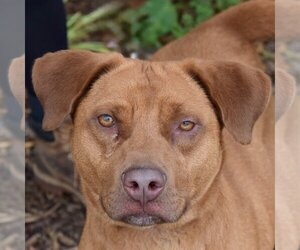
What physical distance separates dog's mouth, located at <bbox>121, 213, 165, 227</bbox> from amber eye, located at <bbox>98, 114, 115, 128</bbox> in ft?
1.22

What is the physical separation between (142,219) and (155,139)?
0.32m

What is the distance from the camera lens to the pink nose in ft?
11.9

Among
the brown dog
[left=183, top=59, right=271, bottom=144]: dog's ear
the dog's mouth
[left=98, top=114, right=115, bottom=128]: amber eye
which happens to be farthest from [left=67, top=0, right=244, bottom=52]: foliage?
the dog's mouth

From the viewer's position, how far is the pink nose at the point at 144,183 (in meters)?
3.61

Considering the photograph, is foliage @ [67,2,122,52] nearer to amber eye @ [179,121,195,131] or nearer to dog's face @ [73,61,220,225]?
dog's face @ [73,61,220,225]

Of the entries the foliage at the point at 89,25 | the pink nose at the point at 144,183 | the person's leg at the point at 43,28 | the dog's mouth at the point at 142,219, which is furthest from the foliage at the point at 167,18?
the pink nose at the point at 144,183

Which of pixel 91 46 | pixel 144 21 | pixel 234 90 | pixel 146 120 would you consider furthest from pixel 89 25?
pixel 146 120

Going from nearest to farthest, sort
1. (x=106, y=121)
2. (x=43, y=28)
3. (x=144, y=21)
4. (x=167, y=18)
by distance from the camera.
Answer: (x=106, y=121) → (x=43, y=28) → (x=167, y=18) → (x=144, y=21)

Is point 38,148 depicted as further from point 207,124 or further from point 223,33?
point 207,124

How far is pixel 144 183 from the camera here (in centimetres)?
361

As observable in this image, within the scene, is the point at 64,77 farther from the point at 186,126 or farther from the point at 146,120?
the point at 186,126

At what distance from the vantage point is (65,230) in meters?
5.66

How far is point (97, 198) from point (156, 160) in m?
0.44

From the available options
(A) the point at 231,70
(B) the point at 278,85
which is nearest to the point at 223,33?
(B) the point at 278,85
